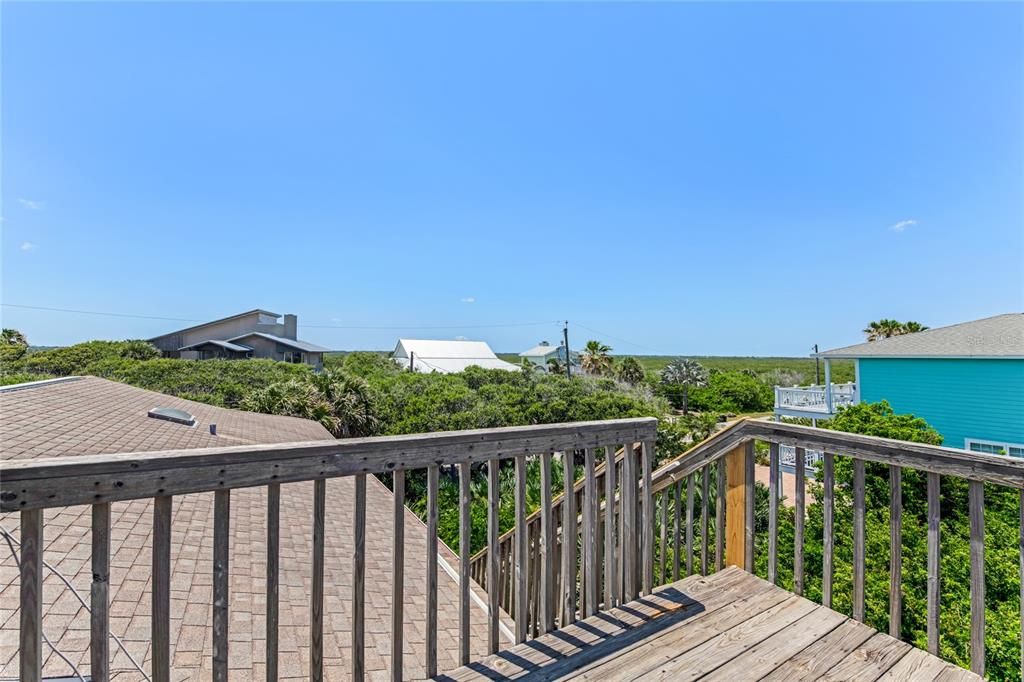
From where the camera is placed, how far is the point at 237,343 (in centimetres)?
2967

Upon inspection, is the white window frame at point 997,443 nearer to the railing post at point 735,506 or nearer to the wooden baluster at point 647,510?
the railing post at point 735,506

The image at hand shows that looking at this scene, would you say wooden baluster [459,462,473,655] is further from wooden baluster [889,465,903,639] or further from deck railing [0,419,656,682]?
wooden baluster [889,465,903,639]

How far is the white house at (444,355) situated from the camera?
35.0m

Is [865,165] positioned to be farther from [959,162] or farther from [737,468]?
[737,468]

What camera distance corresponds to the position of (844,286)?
23.0 meters

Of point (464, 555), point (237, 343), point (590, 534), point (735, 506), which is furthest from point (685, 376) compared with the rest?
point (464, 555)

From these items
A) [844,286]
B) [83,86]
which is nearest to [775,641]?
[83,86]

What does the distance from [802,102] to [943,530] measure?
8432mm

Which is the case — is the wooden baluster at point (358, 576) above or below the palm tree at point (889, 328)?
below

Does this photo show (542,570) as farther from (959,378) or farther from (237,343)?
(237,343)

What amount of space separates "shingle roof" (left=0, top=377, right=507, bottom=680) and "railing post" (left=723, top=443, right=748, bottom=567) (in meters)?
1.85

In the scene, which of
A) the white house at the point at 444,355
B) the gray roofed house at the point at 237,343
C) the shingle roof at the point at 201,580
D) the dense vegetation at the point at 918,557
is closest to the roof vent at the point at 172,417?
the shingle roof at the point at 201,580

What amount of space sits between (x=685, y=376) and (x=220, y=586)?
40076 millimetres

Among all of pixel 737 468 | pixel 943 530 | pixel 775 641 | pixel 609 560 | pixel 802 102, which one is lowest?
pixel 943 530
